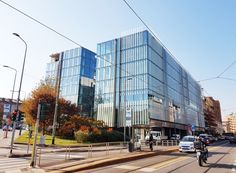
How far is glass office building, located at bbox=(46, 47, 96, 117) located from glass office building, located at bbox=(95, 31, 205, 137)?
39.0 ft

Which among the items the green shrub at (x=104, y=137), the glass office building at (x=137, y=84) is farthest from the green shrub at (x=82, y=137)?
the glass office building at (x=137, y=84)

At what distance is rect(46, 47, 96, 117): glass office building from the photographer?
249 ft

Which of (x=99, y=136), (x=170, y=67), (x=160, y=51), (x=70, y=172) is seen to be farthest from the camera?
(x=170, y=67)

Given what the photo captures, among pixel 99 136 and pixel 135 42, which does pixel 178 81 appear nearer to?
pixel 135 42

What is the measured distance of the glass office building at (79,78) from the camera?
249 feet

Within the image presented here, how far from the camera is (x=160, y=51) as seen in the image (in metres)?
64.2

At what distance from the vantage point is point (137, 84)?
5684 cm

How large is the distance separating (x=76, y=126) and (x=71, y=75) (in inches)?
1521

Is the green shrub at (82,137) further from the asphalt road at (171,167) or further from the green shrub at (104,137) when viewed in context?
the asphalt road at (171,167)

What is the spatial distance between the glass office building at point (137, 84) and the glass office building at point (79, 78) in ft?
39.0

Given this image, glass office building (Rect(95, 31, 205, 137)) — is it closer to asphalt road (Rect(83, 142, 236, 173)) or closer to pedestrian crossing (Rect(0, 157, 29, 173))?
asphalt road (Rect(83, 142, 236, 173))

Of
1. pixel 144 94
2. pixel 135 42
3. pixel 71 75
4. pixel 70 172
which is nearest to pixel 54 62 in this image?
pixel 71 75

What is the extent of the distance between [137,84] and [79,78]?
85.3ft

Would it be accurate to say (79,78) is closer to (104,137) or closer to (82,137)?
(104,137)
